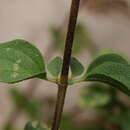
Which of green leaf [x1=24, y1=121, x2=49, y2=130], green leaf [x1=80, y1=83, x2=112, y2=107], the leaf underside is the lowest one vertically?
green leaf [x1=80, y1=83, x2=112, y2=107]

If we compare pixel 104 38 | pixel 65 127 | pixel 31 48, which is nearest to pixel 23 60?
pixel 31 48

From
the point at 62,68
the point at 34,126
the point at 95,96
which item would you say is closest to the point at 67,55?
the point at 62,68

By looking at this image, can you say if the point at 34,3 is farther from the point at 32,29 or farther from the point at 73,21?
the point at 73,21

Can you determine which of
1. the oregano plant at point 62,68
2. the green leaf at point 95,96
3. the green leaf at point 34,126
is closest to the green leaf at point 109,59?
the oregano plant at point 62,68

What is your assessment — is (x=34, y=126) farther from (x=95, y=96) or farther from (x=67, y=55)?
(x=95, y=96)

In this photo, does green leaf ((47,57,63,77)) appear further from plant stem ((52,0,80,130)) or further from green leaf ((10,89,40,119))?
green leaf ((10,89,40,119))

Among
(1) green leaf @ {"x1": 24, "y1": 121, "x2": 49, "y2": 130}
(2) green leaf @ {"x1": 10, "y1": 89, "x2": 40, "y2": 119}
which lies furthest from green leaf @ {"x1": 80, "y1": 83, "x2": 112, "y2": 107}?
(1) green leaf @ {"x1": 24, "y1": 121, "x2": 49, "y2": 130}

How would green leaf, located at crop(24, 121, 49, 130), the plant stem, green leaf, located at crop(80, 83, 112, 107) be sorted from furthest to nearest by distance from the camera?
green leaf, located at crop(80, 83, 112, 107) → green leaf, located at crop(24, 121, 49, 130) → the plant stem
